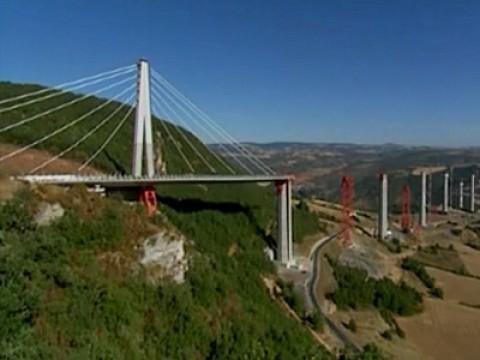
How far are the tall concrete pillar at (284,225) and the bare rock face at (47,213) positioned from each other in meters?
19.4

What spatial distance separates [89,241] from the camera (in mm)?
22766

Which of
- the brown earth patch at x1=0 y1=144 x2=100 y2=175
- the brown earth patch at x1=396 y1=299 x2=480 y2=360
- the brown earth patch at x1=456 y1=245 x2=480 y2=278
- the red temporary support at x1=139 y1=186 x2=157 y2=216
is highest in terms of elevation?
the brown earth patch at x1=0 y1=144 x2=100 y2=175

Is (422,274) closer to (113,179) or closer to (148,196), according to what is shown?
(148,196)

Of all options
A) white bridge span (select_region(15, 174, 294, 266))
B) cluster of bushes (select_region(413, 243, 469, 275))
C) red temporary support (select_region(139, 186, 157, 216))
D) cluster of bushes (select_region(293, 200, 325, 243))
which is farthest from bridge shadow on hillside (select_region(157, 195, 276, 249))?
cluster of bushes (select_region(413, 243, 469, 275))

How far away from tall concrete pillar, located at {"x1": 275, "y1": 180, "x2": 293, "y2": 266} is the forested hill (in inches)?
408

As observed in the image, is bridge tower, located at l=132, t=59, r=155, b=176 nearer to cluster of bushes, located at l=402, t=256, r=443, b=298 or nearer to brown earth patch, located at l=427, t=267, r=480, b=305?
cluster of bushes, located at l=402, t=256, r=443, b=298

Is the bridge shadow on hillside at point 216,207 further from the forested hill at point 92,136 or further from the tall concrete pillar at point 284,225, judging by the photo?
the forested hill at point 92,136

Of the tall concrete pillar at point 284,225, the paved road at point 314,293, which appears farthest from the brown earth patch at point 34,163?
the paved road at point 314,293

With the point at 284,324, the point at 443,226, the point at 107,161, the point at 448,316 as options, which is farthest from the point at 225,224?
the point at 443,226

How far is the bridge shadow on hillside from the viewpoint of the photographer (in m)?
38.3

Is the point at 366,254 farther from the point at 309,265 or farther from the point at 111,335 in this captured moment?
the point at 111,335

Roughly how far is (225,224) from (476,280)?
23.2 meters

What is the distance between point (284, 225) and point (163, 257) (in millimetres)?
16485

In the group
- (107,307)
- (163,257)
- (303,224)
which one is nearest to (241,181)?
(303,224)
